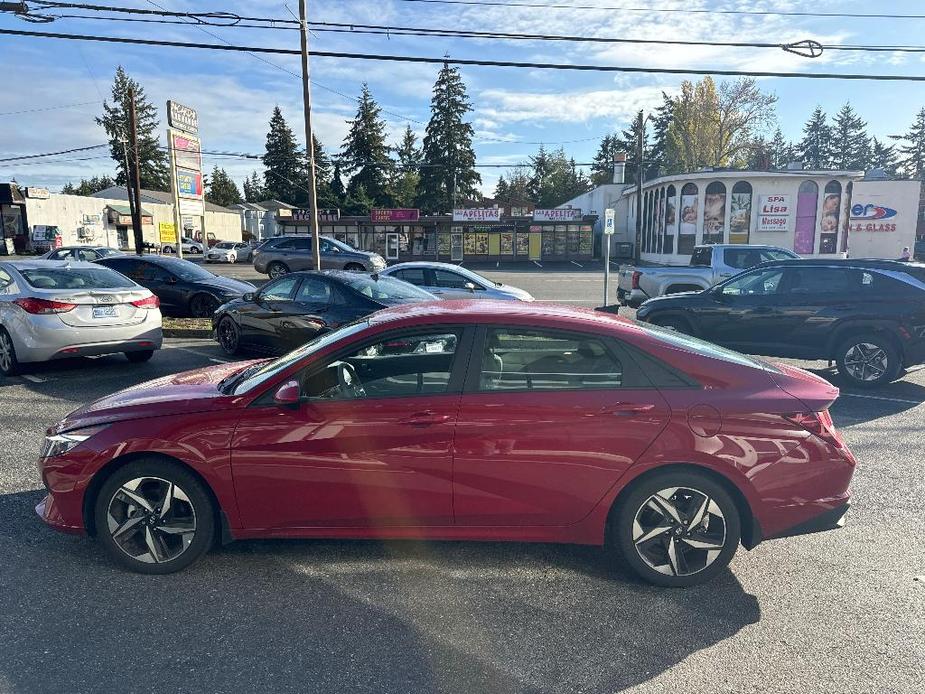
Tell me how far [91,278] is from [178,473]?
6376mm

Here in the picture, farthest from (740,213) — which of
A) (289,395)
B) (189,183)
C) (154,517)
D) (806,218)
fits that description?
(154,517)

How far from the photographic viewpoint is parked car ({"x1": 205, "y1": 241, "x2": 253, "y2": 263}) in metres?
39.9

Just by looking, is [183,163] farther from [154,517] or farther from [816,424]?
[816,424]

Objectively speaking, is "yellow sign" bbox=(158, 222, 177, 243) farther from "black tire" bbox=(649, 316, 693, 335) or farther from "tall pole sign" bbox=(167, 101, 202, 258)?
"black tire" bbox=(649, 316, 693, 335)

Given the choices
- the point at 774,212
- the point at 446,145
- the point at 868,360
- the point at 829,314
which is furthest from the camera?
the point at 446,145

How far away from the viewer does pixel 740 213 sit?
35.2 metres

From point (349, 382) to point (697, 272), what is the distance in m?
11.8

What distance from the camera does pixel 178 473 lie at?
10.6 ft

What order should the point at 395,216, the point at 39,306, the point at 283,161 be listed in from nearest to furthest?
the point at 39,306 → the point at 395,216 → the point at 283,161

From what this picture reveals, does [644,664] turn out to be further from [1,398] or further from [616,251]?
[616,251]

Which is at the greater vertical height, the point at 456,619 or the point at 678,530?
the point at 678,530

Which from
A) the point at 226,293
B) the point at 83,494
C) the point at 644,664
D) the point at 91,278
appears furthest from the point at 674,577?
the point at 226,293

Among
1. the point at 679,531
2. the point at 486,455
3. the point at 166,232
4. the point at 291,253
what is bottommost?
the point at 679,531

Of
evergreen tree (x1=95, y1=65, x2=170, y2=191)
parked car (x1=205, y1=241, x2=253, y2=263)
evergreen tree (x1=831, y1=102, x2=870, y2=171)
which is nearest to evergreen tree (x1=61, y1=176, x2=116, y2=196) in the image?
evergreen tree (x1=95, y1=65, x2=170, y2=191)
